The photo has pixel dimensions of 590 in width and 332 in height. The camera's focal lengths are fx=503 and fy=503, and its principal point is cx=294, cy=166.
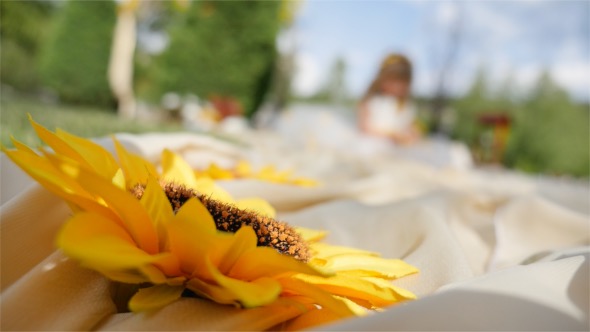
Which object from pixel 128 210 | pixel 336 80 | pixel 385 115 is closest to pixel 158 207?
pixel 128 210

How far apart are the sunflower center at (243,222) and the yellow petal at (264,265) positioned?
63 mm

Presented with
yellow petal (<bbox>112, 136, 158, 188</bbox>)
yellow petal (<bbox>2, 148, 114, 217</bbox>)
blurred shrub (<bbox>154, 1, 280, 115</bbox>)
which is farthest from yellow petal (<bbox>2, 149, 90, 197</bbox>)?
blurred shrub (<bbox>154, 1, 280, 115</bbox>)

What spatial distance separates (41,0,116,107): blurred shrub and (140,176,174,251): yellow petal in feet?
35.8

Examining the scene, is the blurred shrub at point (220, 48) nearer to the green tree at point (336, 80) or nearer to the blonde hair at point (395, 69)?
the blonde hair at point (395, 69)

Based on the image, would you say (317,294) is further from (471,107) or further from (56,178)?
(471,107)

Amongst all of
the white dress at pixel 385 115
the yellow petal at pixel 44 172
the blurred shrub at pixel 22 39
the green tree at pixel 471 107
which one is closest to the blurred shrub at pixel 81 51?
the blurred shrub at pixel 22 39

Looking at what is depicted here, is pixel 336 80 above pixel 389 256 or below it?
above

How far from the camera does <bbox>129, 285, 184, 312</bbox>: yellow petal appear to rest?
461 mm

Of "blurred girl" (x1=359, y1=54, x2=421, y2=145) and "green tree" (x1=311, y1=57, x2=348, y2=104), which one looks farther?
"green tree" (x1=311, y1=57, x2=348, y2=104)

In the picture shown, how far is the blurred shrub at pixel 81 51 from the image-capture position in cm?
1030

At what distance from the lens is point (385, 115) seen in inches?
208

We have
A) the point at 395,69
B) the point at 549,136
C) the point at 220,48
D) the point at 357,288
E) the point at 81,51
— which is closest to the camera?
the point at 357,288

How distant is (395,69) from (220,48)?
496 centimetres

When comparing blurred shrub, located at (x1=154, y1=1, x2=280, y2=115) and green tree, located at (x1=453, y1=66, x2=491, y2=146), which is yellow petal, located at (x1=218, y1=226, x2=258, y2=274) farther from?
green tree, located at (x1=453, y1=66, x2=491, y2=146)
